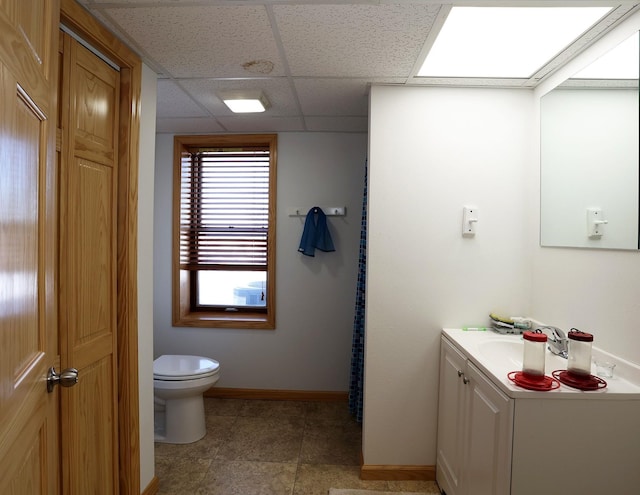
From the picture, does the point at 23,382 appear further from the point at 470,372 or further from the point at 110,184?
the point at 470,372

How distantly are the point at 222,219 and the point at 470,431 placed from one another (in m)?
2.47

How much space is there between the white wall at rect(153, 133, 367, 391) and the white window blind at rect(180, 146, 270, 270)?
186mm

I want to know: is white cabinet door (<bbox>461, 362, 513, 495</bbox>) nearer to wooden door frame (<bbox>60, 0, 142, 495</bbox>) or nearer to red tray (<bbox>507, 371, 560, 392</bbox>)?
red tray (<bbox>507, 371, 560, 392</bbox>)

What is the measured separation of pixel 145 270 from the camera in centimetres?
178

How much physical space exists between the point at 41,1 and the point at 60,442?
4.79ft

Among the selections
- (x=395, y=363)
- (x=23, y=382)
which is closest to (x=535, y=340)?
(x=395, y=363)

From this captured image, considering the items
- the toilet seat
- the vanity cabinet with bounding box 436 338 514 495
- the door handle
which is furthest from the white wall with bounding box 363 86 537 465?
the door handle

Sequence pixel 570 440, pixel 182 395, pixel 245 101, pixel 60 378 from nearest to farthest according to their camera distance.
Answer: pixel 60 378, pixel 570 440, pixel 245 101, pixel 182 395

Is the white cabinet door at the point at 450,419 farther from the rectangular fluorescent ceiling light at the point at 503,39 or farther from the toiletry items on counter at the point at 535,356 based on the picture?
the rectangular fluorescent ceiling light at the point at 503,39

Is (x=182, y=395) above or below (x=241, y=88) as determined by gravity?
below

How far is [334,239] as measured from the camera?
2.95m

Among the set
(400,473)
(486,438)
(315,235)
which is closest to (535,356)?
(486,438)

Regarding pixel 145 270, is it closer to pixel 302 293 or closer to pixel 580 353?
pixel 302 293

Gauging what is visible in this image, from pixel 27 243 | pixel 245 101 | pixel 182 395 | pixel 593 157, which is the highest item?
pixel 245 101
